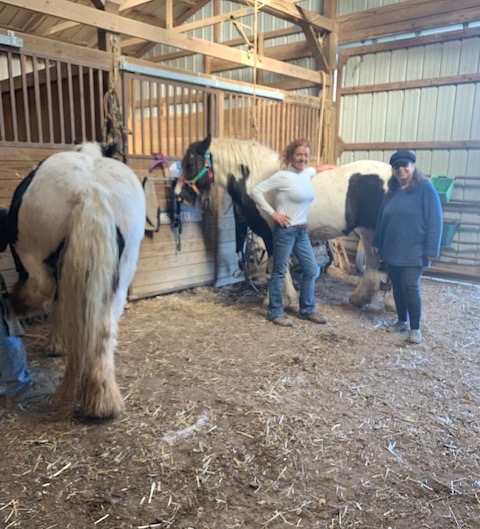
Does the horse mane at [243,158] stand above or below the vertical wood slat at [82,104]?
below

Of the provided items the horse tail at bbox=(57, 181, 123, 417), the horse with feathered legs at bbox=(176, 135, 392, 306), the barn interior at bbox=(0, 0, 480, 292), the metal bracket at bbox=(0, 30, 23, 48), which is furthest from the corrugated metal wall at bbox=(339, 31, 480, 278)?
the horse tail at bbox=(57, 181, 123, 417)

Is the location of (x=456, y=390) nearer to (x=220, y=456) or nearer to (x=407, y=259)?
(x=407, y=259)

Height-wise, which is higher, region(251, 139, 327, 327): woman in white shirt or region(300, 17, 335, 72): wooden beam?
region(300, 17, 335, 72): wooden beam

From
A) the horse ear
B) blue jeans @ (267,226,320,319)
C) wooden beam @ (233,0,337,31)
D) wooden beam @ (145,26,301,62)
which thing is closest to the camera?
blue jeans @ (267,226,320,319)

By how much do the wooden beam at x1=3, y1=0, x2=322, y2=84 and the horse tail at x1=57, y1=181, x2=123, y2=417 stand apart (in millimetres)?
2055

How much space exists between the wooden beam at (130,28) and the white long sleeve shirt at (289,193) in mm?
1604

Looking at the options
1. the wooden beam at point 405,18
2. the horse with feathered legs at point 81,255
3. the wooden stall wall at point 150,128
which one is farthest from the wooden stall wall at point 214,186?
the horse with feathered legs at point 81,255

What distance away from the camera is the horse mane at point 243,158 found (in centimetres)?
403

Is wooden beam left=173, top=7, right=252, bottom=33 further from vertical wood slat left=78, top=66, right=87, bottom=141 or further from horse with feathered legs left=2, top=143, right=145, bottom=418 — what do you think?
horse with feathered legs left=2, top=143, right=145, bottom=418

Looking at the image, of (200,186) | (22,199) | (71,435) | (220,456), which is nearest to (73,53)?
(200,186)

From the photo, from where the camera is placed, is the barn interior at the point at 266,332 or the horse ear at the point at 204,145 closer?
the barn interior at the point at 266,332

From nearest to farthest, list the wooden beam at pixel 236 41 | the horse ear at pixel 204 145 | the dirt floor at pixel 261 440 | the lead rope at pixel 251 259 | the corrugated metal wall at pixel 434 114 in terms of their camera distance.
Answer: the dirt floor at pixel 261 440 → the horse ear at pixel 204 145 → the lead rope at pixel 251 259 → the corrugated metal wall at pixel 434 114 → the wooden beam at pixel 236 41

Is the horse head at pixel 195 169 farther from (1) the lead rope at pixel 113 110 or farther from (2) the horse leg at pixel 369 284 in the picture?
(2) the horse leg at pixel 369 284

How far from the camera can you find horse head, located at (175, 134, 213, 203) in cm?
398
